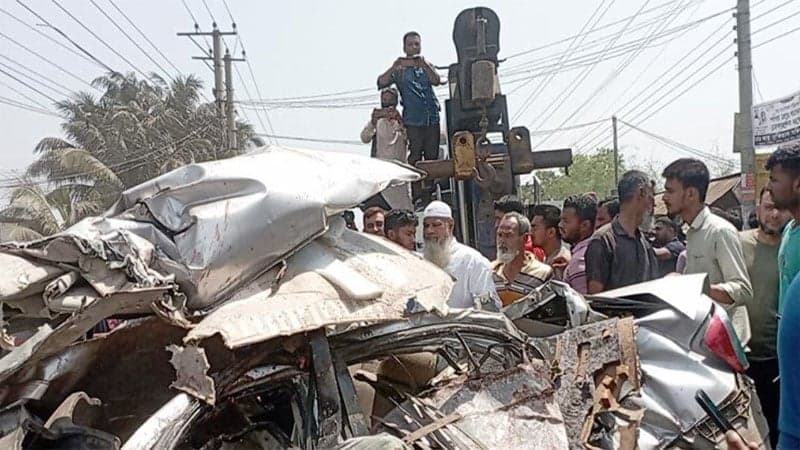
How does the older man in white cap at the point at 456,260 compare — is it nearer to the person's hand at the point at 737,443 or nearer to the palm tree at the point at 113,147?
the person's hand at the point at 737,443

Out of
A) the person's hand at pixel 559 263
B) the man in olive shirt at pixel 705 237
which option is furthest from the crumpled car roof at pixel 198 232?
the person's hand at pixel 559 263

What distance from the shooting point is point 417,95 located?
888 cm

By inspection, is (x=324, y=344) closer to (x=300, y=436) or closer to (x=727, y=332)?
(x=300, y=436)

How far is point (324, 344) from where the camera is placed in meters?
2.35

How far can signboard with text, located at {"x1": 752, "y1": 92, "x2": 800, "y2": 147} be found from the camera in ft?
36.9

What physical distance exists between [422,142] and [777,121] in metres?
5.97

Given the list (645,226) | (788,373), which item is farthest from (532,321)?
(645,226)

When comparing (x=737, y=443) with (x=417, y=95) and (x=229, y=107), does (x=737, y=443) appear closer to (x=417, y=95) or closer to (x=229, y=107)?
(x=417, y=95)

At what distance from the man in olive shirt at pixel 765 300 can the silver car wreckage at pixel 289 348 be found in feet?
3.38

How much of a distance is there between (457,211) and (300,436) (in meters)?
5.75

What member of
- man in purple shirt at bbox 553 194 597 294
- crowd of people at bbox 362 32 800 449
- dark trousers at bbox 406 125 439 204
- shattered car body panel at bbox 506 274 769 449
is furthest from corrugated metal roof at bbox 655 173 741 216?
shattered car body panel at bbox 506 274 769 449

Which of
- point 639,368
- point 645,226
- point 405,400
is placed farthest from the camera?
point 645,226

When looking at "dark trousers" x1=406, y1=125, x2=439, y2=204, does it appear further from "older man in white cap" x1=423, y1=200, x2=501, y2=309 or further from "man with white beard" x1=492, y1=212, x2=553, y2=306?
"older man in white cap" x1=423, y1=200, x2=501, y2=309

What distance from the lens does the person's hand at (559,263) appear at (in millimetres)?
6039
